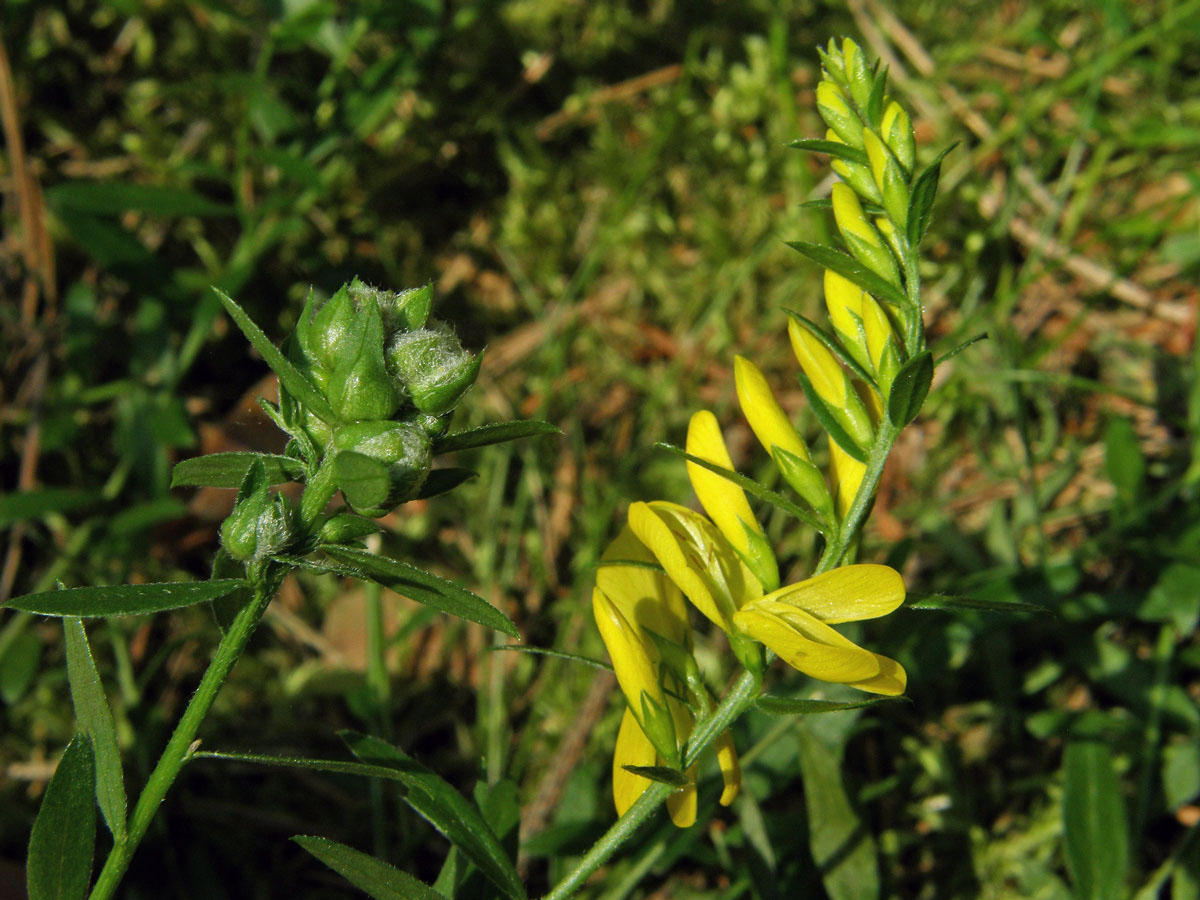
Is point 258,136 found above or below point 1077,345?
above

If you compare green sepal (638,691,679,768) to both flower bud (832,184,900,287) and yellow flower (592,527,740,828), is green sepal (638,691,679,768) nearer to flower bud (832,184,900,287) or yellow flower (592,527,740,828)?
yellow flower (592,527,740,828)

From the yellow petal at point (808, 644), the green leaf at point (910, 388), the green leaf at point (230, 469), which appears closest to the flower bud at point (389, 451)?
the green leaf at point (230, 469)

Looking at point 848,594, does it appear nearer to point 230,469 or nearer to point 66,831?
point 230,469

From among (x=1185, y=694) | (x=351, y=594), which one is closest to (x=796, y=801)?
(x=1185, y=694)

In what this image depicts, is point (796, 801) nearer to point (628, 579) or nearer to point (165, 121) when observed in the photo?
point (628, 579)

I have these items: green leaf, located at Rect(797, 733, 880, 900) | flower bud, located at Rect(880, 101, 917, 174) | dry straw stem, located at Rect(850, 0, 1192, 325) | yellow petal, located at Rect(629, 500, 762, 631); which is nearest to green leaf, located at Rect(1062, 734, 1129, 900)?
green leaf, located at Rect(797, 733, 880, 900)

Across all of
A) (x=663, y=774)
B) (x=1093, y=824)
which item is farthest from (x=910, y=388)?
(x=1093, y=824)
